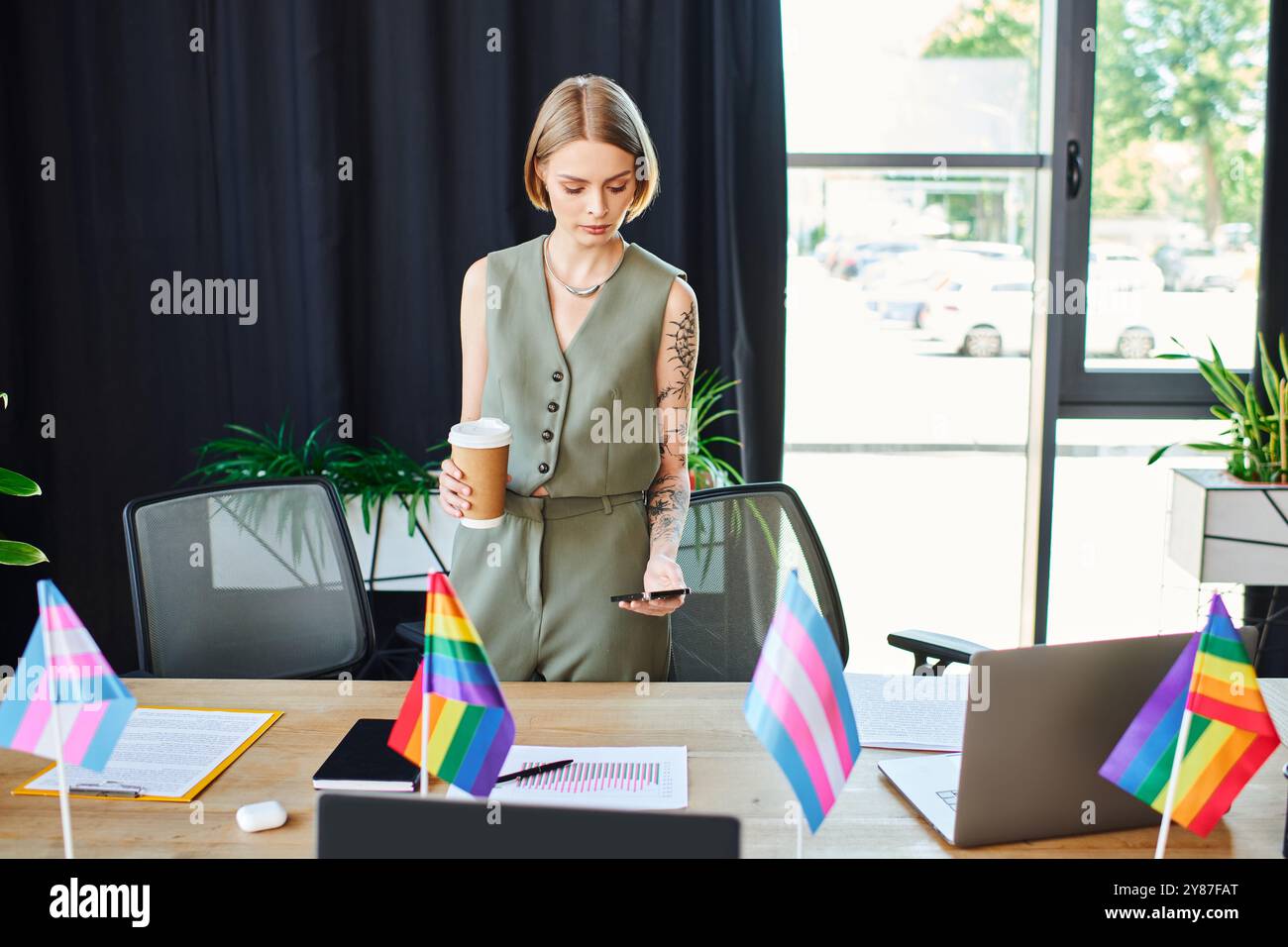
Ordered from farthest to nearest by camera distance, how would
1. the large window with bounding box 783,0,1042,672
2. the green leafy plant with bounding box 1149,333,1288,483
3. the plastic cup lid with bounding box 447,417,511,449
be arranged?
the large window with bounding box 783,0,1042,672, the green leafy plant with bounding box 1149,333,1288,483, the plastic cup lid with bounding box 447,417,511,449

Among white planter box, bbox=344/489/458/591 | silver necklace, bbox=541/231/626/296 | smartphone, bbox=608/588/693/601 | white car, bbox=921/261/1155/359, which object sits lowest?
white planter box, bbox=344/489/458/591

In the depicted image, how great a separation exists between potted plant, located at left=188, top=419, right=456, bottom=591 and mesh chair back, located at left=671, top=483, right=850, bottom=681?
3.91ft

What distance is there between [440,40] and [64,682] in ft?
8.25

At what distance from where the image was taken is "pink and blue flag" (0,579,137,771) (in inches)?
48.5

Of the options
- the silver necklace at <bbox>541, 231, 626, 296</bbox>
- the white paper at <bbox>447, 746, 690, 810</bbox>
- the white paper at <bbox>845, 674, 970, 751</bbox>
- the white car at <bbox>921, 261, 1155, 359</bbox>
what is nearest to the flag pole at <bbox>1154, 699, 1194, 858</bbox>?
the white paper at <bbox>845, 674, 970, 751</bbox>

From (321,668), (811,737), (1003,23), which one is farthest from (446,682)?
(1003,23)

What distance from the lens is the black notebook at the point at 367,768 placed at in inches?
58.7

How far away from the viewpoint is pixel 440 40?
3.31m

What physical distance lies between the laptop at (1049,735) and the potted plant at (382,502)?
2041 mm

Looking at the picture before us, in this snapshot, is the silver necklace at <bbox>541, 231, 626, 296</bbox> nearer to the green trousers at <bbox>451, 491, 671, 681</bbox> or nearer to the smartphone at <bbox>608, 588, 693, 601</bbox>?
the green trousers at <bbox>451, 491, 671, 681</bbox>

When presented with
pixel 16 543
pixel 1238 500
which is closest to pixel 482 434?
pixel 16 543
